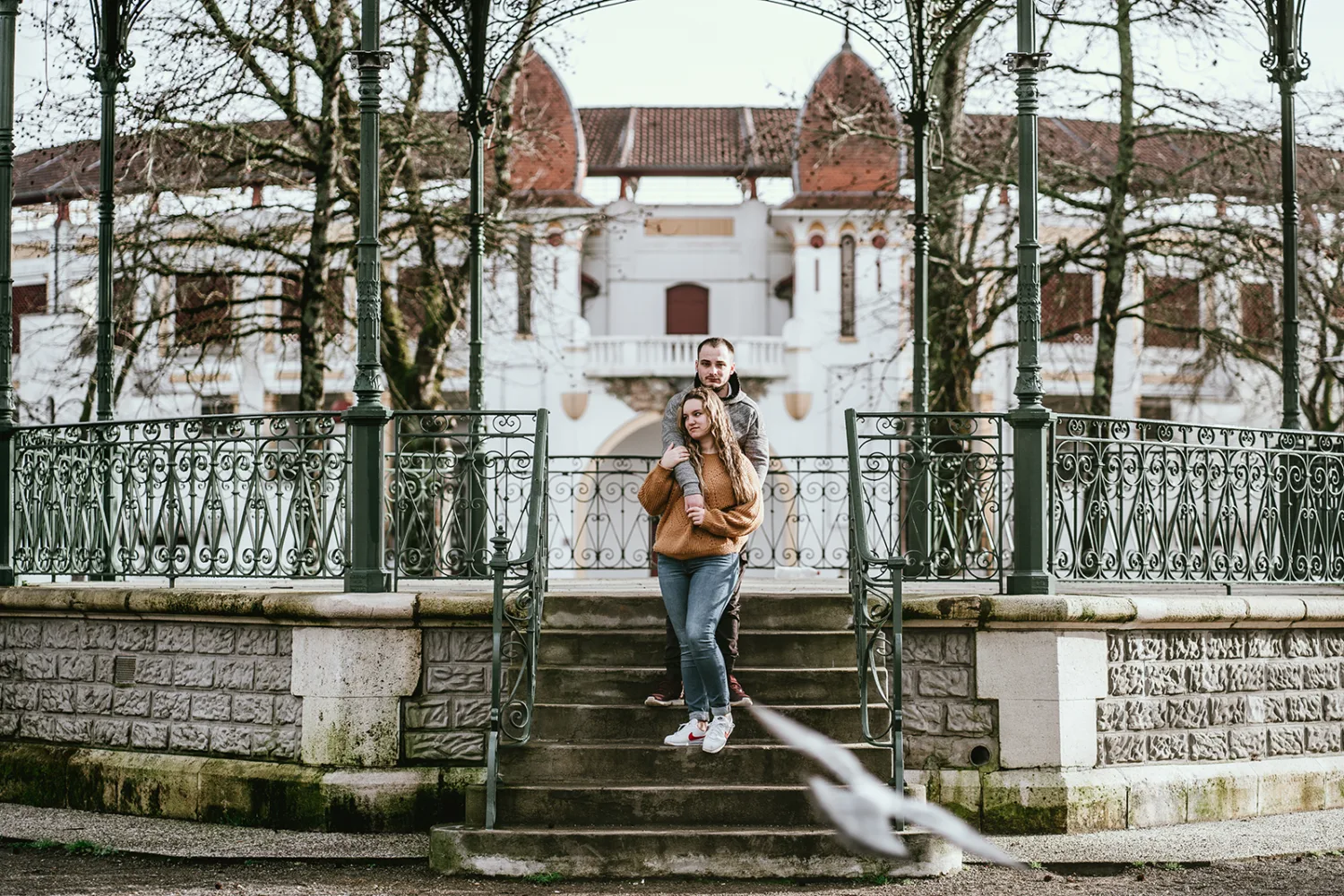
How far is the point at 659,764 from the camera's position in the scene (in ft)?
27.3

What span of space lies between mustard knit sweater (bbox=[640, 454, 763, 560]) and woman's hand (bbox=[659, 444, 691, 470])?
0.15ft

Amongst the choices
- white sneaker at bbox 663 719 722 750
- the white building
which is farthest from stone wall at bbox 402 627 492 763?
the white building

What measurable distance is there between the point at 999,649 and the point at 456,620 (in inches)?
117

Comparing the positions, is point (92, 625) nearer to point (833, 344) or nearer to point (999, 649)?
point (999, 649)

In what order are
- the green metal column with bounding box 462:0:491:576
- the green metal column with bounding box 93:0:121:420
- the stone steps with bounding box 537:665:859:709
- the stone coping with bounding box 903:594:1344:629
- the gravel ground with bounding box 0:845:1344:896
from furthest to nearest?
the green metal column with bounding box 462:0:491:576 → the green metal column with bounding box 93:0:121:420 → the stone coping with bounding box 903:594:1344:629 → the stone steps with bounding box 537:665:859:709 → the gravel ground with bounding box 0:845:1344:896

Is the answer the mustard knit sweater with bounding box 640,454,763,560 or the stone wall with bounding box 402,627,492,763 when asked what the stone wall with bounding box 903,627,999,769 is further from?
the stone wall with bounding box 402,627,492,763

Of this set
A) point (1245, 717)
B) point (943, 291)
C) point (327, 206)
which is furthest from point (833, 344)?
point (1245, 717)

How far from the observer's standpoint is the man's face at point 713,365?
8.28m

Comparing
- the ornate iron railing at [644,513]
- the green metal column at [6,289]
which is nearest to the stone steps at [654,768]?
the ornate iron railing at [644,513]

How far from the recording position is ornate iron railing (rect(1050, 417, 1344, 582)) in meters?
9.88

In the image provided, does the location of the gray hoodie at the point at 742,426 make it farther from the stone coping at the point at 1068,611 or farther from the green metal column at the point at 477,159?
the green metal column at the point at 477,159

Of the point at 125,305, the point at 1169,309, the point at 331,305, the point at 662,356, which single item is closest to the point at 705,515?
the point at 331,305

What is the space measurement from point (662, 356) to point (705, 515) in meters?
28.5

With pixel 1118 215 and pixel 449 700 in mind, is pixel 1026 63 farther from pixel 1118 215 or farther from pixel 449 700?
pixel 1118 215
